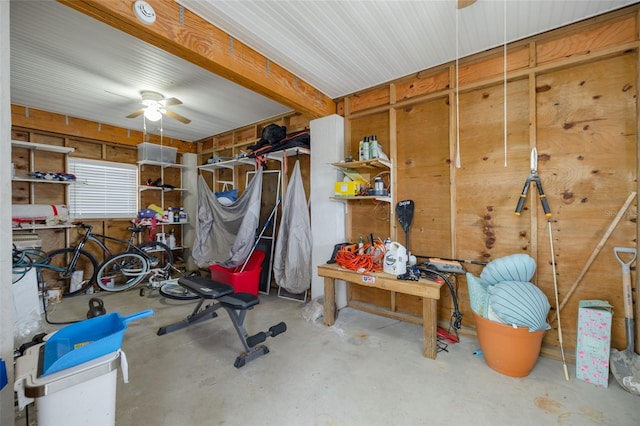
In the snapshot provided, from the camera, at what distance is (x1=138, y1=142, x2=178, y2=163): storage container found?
4.63 metres

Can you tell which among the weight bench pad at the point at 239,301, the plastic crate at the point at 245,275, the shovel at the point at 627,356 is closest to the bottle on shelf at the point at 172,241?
the plastic crate at the point at 245,275

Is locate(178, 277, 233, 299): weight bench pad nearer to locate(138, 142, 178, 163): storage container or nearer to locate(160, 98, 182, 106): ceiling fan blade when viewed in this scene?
locate(160, 98, 182, 106): ceiling fan blade

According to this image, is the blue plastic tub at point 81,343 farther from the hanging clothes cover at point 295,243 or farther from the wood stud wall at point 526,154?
the wood stud wall at point 526,154

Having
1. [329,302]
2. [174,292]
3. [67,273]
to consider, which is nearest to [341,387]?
[329,302]

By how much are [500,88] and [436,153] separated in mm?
784

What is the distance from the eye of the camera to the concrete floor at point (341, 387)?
1.59 meters

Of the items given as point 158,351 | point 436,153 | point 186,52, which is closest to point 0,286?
point 158,351

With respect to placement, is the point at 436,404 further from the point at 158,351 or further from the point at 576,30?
the point at 576,30

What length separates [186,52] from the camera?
1.92 metres

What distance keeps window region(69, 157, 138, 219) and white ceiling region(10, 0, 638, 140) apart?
122 centimetres

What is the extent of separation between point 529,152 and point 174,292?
181 inches

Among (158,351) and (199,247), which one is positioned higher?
(199,247)

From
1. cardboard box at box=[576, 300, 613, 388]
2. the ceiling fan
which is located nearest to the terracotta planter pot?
cardboard box at box=[576, 300, 613, 388]

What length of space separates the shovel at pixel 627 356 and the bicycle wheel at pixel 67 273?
600cm
